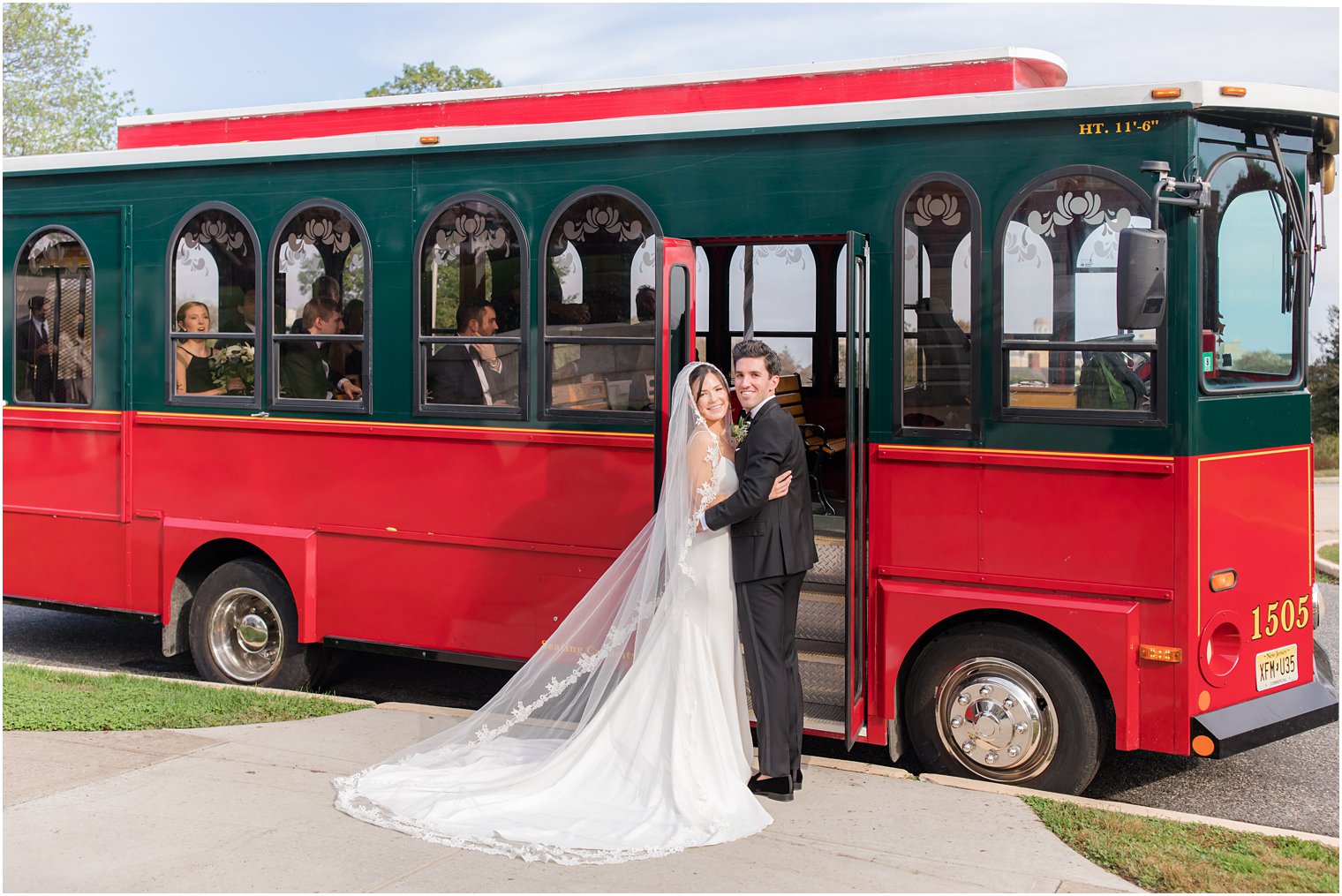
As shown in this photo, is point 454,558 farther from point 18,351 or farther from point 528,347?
point 18,351

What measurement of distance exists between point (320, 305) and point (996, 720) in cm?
428

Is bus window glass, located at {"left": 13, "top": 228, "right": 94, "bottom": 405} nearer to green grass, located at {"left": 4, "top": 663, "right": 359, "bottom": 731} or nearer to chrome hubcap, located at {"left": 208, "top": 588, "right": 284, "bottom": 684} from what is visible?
chrome hubcap, located at {"left": 208, "top": 588, "right": 284, "bottom": 684}

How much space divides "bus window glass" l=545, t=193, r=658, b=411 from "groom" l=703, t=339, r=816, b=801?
94 cm

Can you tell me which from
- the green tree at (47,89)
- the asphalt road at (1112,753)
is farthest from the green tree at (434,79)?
the asphalt road at (1112,753)

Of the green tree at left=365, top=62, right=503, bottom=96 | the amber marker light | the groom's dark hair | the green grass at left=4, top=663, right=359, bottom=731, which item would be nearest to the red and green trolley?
the amber marker light

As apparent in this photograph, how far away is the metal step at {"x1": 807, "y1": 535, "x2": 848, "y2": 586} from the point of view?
258 inches

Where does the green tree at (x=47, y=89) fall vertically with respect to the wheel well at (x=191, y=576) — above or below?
above

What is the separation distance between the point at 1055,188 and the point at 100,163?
5.68m

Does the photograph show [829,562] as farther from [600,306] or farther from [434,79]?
[434,79]

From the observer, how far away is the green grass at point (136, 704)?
6.98 m

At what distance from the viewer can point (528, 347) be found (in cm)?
698

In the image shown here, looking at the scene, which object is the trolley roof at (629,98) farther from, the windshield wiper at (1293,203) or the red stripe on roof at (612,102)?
the windshield wiper at (1293,203)

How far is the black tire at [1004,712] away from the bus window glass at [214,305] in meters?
4.25

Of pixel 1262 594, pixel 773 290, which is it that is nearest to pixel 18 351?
pixel 773 290
